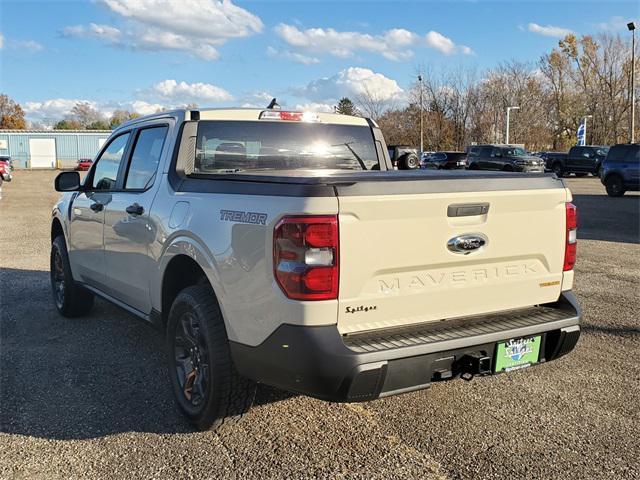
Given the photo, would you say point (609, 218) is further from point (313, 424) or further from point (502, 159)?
point (502, 159)

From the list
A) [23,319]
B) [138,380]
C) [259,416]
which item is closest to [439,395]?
[259,416]

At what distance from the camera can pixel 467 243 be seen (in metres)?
3.22

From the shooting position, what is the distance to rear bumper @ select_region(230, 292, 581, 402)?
283cm

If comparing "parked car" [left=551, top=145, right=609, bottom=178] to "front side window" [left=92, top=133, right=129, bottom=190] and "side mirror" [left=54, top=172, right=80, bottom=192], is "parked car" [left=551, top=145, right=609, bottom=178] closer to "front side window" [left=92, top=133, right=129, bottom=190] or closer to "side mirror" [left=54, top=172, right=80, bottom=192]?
"front side window" [left=92, top=133, right=129, bottom=190]

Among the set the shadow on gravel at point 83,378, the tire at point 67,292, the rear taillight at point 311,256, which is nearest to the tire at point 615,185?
the shadow on gravel at point 83,378

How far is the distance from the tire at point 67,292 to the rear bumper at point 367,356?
10.8 feet

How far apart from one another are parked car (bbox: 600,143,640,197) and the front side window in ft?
65.1

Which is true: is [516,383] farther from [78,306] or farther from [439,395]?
[78,306]

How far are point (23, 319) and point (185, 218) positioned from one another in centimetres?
342

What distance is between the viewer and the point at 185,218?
364 centimetres

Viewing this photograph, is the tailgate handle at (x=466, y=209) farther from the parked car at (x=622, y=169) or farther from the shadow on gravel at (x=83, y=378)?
the parked car at (x=622, y=169)

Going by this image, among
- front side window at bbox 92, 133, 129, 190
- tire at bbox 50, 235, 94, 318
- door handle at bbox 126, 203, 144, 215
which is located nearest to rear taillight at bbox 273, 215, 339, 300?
door handle at bbox 126, 203, 144, 215

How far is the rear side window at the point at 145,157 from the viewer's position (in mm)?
4410

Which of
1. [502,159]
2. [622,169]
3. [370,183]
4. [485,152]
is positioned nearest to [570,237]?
[370,183]
